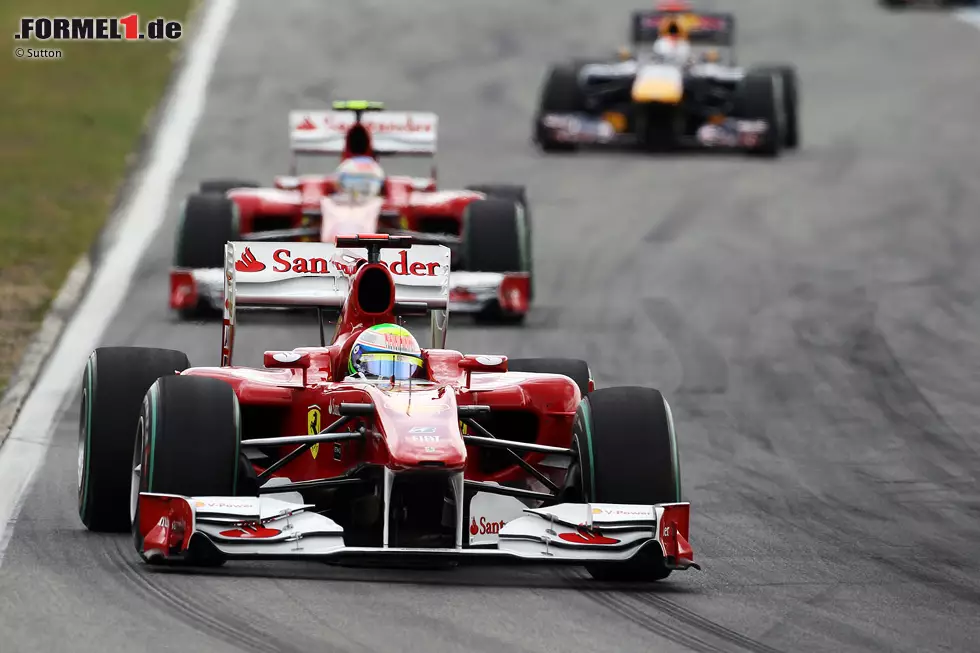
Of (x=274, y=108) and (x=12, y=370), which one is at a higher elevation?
(x=274, y=108)

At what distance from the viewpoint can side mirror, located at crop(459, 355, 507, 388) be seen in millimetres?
12250

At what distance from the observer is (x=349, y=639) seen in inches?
378

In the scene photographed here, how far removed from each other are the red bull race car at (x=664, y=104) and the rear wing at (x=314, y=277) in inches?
631

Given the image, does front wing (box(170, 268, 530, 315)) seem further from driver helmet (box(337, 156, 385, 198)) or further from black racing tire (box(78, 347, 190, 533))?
black racing tire (box(78, 347, 190, 533))

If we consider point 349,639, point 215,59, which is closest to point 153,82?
point 215,59

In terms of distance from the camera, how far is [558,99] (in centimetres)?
3062

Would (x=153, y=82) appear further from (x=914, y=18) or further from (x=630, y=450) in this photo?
(x=630, y=450)

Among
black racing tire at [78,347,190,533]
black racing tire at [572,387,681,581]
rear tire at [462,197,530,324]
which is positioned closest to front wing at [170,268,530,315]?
rear tire at [462,197,530,324]

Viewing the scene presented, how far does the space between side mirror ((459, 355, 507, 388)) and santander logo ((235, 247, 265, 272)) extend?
180 cm

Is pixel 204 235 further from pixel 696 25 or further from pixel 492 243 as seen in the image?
pixel 696 25

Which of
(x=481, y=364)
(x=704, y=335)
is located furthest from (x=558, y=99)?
(x=481, y=364)

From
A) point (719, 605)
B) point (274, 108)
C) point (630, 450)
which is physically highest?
point (274, 108)

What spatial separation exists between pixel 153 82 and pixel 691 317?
15068mm

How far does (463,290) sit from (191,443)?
9471mm
